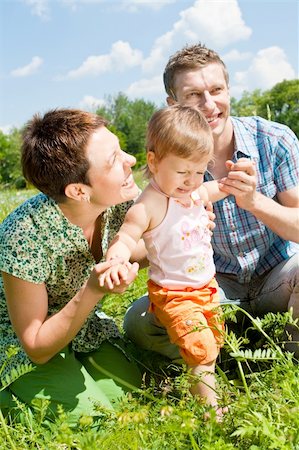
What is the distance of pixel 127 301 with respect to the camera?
4.37 m

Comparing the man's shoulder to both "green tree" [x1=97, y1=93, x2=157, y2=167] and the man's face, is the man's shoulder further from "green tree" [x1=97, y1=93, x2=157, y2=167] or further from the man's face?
"green tree" [x1=97, y1=93, x2=157, y2=167]

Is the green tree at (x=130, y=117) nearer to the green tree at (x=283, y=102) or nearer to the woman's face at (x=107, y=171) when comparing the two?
the green tree at (x=283, y=102)

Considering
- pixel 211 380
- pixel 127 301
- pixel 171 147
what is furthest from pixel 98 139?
pixel 127 301

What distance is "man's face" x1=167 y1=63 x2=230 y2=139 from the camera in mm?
3256

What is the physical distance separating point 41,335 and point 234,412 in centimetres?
101

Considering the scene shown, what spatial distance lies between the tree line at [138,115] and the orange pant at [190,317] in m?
36.3

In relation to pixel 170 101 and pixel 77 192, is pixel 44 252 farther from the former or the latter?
pixel 170 101

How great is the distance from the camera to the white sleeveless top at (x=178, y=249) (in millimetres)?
2768

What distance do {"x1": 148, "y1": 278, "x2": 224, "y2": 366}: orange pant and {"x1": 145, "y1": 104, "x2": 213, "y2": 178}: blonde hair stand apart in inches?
23.4

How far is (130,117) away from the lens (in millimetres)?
68625

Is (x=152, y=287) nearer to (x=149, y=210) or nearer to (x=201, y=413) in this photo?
(x=149, y=210)

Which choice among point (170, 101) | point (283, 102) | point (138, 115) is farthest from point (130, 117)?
point (170, 101)

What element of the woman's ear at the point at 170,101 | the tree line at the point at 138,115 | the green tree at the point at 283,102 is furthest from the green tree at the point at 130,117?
the woman's ear at the point at 170,101

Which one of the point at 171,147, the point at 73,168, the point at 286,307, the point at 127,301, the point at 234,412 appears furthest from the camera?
the point at 127,301
